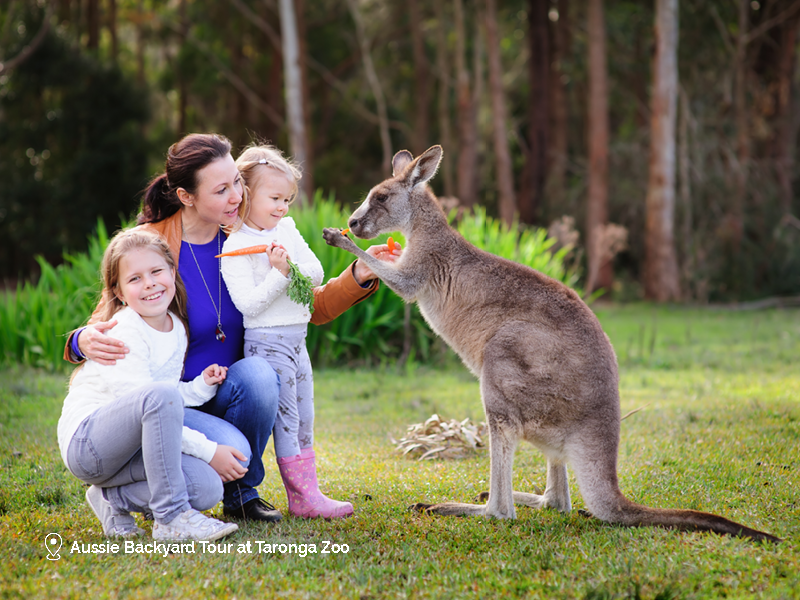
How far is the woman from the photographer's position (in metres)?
3.37

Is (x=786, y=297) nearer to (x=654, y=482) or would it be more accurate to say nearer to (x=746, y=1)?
(x=746, y=1)

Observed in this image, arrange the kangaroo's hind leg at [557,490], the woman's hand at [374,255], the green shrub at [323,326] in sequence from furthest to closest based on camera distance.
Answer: the green shrub at [323,326], the woman's hand at [374,255], the kangaroo's hind leg at [557,490]

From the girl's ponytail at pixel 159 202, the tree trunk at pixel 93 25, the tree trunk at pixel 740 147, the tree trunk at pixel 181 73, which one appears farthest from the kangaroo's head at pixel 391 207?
the tree trunk at pixel 181 73

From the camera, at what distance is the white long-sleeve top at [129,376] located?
314 centimetres

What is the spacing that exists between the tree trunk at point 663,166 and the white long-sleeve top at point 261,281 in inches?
471

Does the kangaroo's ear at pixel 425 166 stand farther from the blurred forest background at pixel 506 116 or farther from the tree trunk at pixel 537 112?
the tree trunk at pixel 537 112

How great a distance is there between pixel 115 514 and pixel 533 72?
1608cm

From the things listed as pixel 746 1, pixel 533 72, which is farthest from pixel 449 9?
pixel 746 1

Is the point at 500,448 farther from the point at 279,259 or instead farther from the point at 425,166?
the point at 425,166

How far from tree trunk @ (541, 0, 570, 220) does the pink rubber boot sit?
565 inches

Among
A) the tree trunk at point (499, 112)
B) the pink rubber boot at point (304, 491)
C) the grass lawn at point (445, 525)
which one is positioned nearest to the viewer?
the grass lawn at point (445, 525)

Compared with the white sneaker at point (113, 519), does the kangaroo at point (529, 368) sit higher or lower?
higher

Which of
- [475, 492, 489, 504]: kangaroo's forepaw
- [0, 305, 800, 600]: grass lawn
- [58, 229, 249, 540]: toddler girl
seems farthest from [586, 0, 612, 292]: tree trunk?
[58, 229, 249, 540]: toddler girl

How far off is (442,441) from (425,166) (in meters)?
1.86
